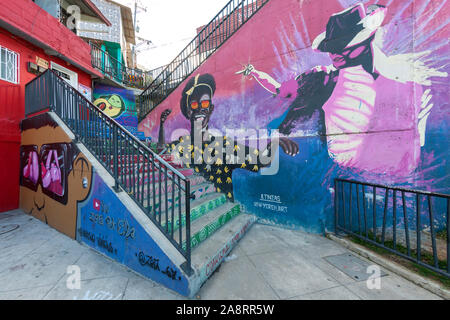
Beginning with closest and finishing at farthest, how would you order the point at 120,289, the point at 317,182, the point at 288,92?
the point at 120,289 → the point at 317,182 → the point at 288,92

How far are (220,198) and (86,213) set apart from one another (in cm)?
304

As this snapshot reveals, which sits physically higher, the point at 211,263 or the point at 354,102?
the point at 354,102

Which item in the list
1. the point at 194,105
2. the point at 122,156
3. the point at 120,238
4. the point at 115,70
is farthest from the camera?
the point at 115,70

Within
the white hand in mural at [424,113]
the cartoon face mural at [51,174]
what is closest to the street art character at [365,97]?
the white hand in mural at [424,113]

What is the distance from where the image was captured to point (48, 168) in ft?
15.3

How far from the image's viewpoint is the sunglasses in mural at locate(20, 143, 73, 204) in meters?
4.16

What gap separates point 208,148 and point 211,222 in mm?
2682

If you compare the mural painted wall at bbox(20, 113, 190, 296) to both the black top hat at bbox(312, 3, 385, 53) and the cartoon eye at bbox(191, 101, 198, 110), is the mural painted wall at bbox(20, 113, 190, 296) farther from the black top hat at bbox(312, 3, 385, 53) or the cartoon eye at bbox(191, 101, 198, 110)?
the black top hat at bbox(312, 3, 385, 53)

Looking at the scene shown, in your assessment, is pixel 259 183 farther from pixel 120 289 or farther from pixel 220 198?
pixel 120 289

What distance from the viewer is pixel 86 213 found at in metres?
3.66

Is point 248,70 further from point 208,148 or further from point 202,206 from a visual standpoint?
point 202,206

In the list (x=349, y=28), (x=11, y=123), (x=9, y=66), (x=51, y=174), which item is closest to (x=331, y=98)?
(x=349, y=28)

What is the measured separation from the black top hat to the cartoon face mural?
5.84 metres

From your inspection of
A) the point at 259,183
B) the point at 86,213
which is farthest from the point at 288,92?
the point at 86,213
